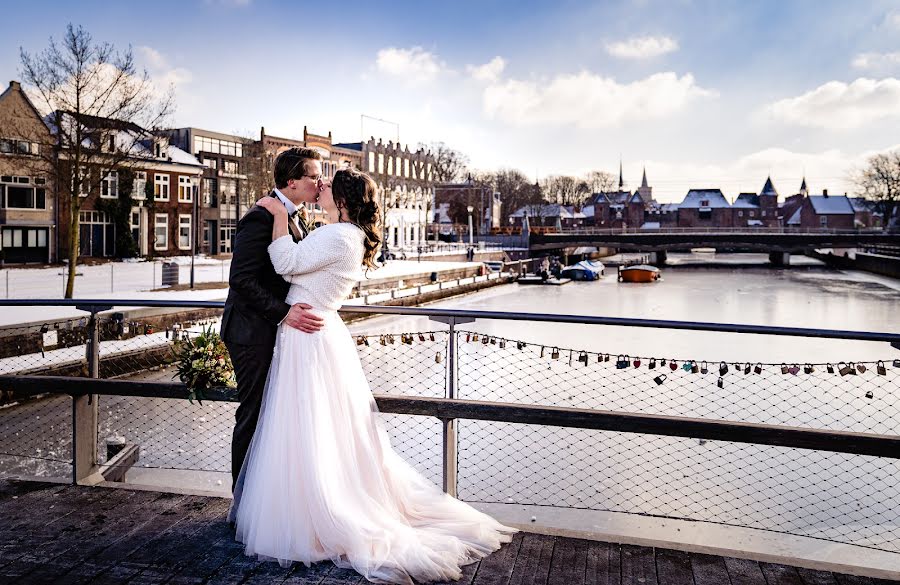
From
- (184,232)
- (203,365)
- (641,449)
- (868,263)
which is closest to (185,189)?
(184,232)

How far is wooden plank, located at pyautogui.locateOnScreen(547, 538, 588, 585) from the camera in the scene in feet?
10.3

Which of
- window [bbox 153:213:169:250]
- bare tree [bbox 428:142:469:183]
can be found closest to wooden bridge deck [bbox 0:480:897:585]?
window [bbox 153:213:169:250]

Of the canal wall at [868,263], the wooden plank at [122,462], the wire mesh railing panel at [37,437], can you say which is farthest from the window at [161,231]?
the canal wall at [868,263]

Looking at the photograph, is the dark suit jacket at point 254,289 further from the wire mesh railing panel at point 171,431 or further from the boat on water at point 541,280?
the boat on water at point 541,280

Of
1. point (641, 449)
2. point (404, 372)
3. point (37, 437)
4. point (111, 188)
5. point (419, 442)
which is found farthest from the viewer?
point (111, 188)

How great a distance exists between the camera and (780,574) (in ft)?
10.5

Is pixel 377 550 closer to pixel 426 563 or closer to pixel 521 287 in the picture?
pixel 426 563

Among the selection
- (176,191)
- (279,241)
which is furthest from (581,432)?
(176,191)

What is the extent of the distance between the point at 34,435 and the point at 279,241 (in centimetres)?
1011

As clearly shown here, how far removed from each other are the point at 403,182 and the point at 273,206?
8344 centimetres

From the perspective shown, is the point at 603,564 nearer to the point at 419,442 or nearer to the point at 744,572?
the point at 744,572

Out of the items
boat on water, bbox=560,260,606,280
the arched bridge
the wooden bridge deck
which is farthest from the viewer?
the arched bridge

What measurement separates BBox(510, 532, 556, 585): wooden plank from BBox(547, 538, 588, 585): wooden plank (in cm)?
3

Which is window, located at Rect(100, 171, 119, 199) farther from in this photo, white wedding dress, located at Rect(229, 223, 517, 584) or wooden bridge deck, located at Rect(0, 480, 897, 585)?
white wedding dress, located at Rect(229, 223, 517, 584)
